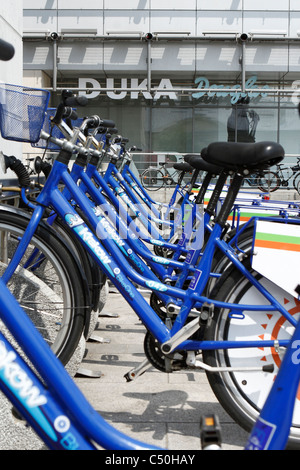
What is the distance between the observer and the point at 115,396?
121 inches

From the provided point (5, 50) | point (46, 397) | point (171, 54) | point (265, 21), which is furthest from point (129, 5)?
point (46, 397)

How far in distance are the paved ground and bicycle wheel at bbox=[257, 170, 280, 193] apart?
1205 cm

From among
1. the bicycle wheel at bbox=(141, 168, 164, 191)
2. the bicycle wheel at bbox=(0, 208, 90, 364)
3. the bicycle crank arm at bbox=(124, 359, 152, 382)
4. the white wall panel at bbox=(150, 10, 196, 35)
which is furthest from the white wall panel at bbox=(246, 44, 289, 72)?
the bicycle crank arm at bbox=(124, 359, 152, 382)

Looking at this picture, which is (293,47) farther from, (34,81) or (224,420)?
(224,420)

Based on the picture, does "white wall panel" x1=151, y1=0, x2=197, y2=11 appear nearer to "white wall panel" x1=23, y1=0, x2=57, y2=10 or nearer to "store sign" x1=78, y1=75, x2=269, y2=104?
"store sign" x1=78, y1=75, x2=269, y2=104

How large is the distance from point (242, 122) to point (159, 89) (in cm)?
300

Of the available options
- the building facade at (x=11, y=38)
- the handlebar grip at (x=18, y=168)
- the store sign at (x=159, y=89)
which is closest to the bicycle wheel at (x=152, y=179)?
the store sign at (x=159, y=89)

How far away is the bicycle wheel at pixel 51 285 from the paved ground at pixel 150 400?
387mm

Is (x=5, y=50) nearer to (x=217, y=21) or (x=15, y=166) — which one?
(x=15, y=166)

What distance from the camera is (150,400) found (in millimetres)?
3033

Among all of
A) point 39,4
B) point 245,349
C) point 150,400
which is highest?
point 39,4
